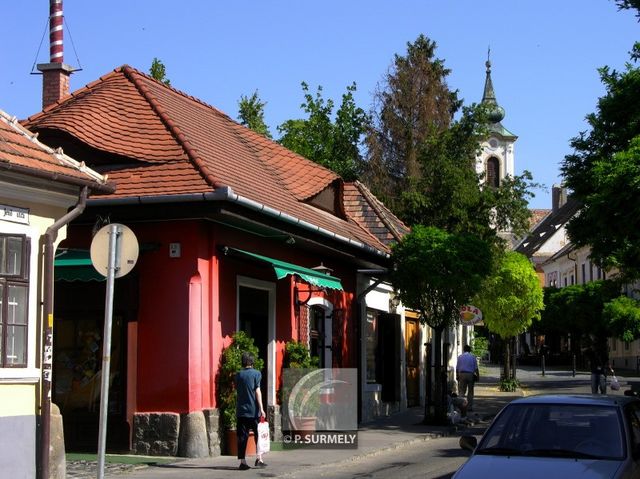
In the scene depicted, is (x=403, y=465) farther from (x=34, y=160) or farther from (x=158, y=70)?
(x=158, y=70)

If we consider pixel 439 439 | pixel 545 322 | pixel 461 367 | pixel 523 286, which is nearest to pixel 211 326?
pixel 439 439

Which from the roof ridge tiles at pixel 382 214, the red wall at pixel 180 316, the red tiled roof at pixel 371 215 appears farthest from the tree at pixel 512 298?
the red wall at pixel 180 316

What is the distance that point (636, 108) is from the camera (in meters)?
23.5

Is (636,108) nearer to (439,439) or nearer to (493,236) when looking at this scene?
(493,236)

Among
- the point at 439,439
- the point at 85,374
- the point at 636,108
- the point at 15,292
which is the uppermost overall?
the point at 636,108

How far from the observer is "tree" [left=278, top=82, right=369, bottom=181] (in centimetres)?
4600

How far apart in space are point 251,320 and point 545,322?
52.9 m

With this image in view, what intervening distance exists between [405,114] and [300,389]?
97.2 ft

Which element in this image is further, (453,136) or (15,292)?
(453,136)

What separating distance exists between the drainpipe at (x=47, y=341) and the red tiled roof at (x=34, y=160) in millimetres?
505

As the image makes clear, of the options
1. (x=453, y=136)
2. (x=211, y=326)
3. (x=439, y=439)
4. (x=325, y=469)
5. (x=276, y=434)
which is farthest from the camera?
(x=453, y=136)

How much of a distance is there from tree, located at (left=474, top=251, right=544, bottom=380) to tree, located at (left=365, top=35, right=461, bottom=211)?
34.9 feet

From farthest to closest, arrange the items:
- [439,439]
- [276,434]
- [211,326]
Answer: [439,439]
[276,434]
[211,326]

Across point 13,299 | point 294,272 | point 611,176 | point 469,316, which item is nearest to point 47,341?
point 13,299
